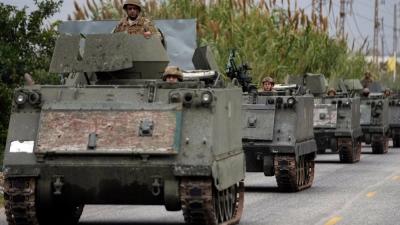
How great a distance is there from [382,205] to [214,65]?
3.39 meters

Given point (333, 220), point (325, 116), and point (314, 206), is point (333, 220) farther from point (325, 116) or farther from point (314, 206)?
point (325, 116)

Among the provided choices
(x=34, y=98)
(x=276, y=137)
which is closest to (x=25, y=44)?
(x=276, y=137)

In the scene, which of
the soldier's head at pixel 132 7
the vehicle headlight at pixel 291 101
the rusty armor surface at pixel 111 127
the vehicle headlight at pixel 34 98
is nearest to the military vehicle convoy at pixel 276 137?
the vehicle headlight at pixel 291 101

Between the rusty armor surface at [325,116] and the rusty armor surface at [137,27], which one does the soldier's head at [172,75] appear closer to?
the rusty armor surface at [137,27]

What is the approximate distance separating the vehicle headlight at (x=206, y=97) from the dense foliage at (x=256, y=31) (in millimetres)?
21780

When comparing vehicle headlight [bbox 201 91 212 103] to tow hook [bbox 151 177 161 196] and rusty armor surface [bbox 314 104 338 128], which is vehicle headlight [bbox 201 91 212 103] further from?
rusty armor surface [bbox 314 104 338 128]

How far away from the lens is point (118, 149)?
13.5m

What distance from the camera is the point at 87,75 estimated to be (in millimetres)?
15922

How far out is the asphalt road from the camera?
1605 centimetres

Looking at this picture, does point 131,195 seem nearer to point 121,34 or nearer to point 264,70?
point 121,34

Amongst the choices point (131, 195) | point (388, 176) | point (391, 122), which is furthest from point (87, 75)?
point (391, 122)

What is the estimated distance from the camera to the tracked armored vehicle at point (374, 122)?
120 feet

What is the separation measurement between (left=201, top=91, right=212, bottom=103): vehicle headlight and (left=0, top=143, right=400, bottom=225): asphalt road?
2.46 m

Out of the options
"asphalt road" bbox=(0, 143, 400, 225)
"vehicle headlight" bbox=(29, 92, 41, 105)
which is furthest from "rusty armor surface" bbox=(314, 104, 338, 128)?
"vehicle headlight" bbox=(29, 92, 41, 105)
